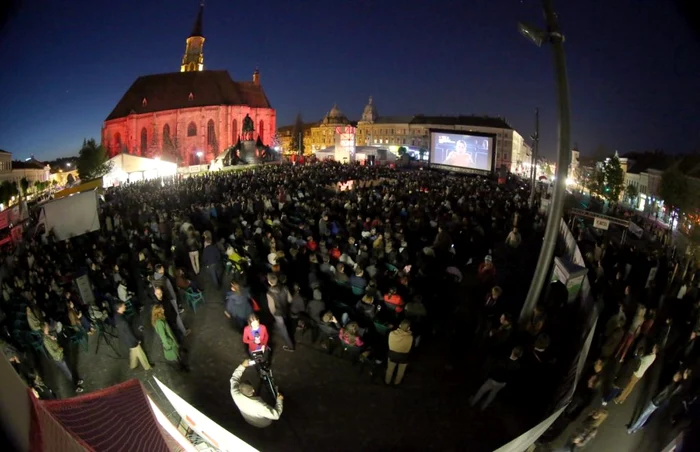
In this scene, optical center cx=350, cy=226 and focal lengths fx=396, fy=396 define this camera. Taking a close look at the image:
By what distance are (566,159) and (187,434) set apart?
16.1 ft

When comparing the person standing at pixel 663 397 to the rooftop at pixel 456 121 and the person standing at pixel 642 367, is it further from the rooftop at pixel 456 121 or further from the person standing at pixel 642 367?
the rooftop at pixel 456 121

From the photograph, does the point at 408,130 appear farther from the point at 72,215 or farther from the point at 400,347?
the point at 400,347

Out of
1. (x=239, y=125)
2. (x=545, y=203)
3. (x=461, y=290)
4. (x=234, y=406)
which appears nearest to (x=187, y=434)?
(x=234, y=406)

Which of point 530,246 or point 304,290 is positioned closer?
point 304,290

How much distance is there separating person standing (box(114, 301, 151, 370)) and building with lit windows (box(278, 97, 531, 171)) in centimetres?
7281

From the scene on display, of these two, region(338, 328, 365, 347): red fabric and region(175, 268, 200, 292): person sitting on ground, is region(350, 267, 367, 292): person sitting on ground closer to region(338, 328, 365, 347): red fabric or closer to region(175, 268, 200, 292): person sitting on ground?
region(338, 328, 365, 347): red fabric

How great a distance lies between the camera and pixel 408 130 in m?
87.1

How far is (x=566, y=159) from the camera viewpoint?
4383 millimetres

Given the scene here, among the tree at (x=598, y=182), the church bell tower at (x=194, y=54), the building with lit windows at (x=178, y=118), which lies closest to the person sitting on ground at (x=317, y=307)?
the tree at (x=598, y=182)

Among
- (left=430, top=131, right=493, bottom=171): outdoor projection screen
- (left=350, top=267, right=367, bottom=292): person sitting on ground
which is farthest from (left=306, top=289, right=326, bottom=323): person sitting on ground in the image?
(left=430, top=131, right=493, bottom=171): outdoor projection screen

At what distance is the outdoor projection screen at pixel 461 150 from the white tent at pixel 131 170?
66.8ft

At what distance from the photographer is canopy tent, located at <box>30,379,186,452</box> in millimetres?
1328

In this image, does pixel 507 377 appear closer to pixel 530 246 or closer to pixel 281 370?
pixel 281 370

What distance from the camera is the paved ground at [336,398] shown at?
464 cm
